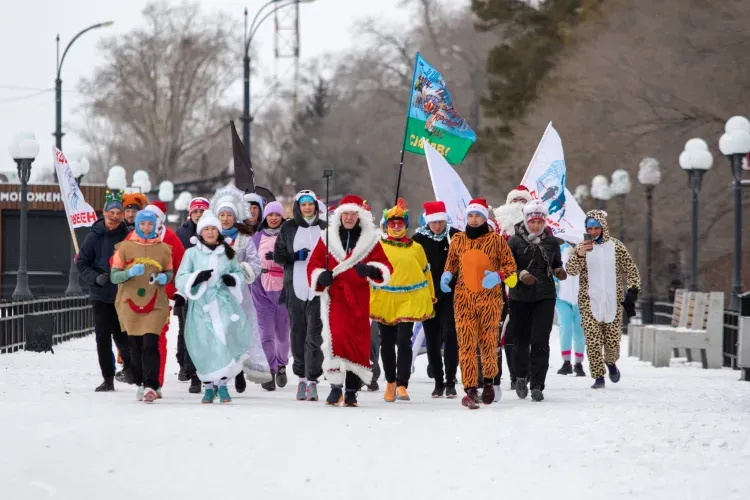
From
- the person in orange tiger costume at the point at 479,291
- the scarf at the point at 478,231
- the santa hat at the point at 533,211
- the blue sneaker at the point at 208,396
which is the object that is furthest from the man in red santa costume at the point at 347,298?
the santa hat at the point at 533,211

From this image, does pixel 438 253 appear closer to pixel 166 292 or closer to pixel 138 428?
pixel 166 292

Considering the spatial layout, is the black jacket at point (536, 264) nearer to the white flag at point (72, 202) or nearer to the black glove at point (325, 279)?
the black glove at point (325, 279)

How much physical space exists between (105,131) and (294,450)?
256ft

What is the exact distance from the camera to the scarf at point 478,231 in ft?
43.4

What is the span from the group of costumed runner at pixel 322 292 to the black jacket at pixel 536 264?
0.5 inches

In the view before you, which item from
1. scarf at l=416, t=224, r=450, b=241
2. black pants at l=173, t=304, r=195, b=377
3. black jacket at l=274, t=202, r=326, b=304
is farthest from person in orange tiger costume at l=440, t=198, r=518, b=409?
black pants at l=173, t=304, r=195, b=377

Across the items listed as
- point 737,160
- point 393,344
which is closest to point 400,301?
point 393,344

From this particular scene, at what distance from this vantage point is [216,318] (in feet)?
42.6

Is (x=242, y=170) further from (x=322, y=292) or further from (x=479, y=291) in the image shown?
(x=479, y=291)

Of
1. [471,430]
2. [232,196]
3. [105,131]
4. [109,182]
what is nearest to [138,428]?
[471,430]

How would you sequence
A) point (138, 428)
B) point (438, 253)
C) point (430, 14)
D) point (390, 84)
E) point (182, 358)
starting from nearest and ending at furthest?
point (138, 428)
point (438, 253)
point (182, 358)
point (430, 14)
point (390, 84)

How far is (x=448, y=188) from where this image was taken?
16.5 metres

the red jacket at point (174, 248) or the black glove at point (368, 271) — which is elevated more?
the red jacket at point (174, 248)

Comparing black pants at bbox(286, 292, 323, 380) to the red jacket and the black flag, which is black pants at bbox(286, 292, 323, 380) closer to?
the red jacket
